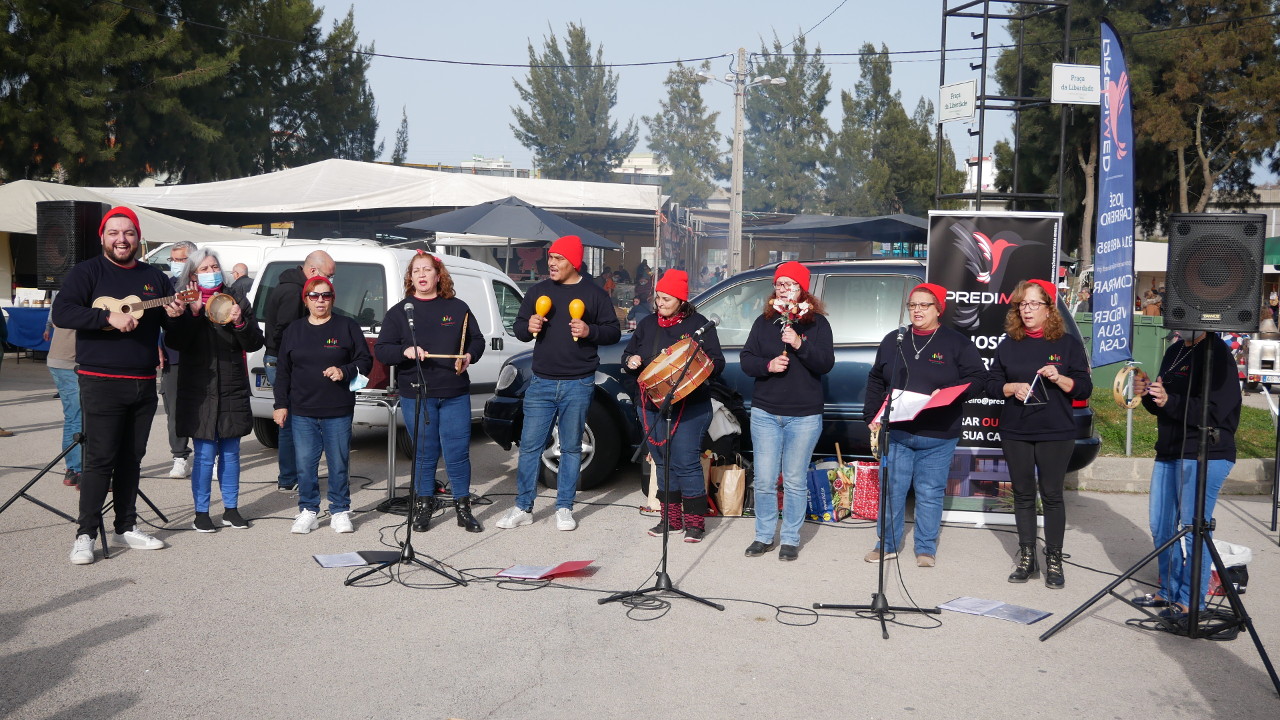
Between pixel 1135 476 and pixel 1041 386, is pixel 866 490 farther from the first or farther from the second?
pixel 1135 476

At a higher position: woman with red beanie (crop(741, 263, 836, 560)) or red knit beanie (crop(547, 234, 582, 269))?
red knit beanie (crop(547, 234, 582, 269))

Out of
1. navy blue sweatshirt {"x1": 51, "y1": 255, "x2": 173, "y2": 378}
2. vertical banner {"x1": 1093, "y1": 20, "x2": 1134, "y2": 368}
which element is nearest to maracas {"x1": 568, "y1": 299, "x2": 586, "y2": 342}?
navy blue sweatshirt {"x1": 51, "y1": 255, "x2": 173, "y2": 378}

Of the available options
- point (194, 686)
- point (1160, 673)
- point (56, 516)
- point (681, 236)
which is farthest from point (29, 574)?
point (681, 236)

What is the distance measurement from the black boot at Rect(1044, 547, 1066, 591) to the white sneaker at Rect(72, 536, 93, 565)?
220 inches

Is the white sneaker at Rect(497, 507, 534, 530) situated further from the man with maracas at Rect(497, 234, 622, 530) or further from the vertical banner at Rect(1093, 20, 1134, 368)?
the vertical banner at Rect(1093, 20, 1134, 368)

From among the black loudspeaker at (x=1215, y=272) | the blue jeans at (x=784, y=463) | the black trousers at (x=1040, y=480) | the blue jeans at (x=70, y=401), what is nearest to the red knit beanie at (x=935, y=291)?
the black trousers at (x=1040, y=480)

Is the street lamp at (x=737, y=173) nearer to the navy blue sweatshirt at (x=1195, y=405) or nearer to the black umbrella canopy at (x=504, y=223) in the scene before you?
the black umbrella canopy at (x=504, y=223)

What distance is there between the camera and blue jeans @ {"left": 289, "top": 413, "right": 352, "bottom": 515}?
6.88 meters

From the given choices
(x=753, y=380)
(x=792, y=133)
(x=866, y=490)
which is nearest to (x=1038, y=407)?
(x=866, y=490)

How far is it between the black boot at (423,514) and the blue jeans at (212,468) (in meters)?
1.22

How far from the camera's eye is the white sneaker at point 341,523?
6.90 m

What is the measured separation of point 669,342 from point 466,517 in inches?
74.3

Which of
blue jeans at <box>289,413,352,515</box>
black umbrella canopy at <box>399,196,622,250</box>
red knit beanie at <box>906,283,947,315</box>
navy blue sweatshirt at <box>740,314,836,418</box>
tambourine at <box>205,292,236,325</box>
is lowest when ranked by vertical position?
blue jeans at <box>289,413,352,515</box>

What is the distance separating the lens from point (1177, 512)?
5465 millimetres
